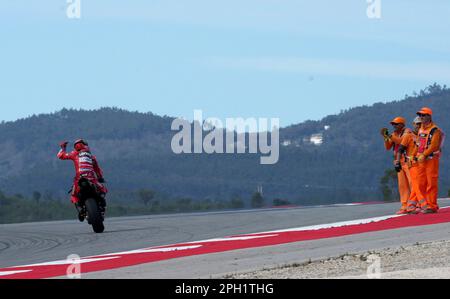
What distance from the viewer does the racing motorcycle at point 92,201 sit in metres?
19.2

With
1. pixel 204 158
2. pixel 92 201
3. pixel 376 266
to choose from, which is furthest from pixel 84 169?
pixel 204 158

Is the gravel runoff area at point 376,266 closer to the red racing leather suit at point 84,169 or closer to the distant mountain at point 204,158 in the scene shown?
the red racing leather suit at point 84,169

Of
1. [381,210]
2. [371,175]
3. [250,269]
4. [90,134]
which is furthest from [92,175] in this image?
[90,134]

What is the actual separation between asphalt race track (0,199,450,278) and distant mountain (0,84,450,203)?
75555 millimetres

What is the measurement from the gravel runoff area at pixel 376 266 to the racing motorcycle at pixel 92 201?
A: 23.8 ft

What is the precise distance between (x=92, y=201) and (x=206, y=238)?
2.91 meters

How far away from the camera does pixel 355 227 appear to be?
17.3 m

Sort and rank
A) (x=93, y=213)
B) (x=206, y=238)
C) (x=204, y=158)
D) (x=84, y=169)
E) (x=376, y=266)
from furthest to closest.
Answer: (x=204, y=158) < (x=84, y=169) < (x=93, y=213) < (x=206, y=238) < (x=376, y=266)

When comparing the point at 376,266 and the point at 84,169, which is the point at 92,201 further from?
the point at 376,266

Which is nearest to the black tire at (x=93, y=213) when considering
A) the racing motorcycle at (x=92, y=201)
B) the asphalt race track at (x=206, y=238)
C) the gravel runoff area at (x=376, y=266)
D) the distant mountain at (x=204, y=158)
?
the racing motorcycle at (x=92, y=201)

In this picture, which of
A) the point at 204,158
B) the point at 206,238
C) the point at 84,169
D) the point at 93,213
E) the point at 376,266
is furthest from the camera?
the point at 204,158

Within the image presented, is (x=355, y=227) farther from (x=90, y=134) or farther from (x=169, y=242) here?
(x=90, y=134)

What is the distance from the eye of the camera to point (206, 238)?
17172 millimetres
